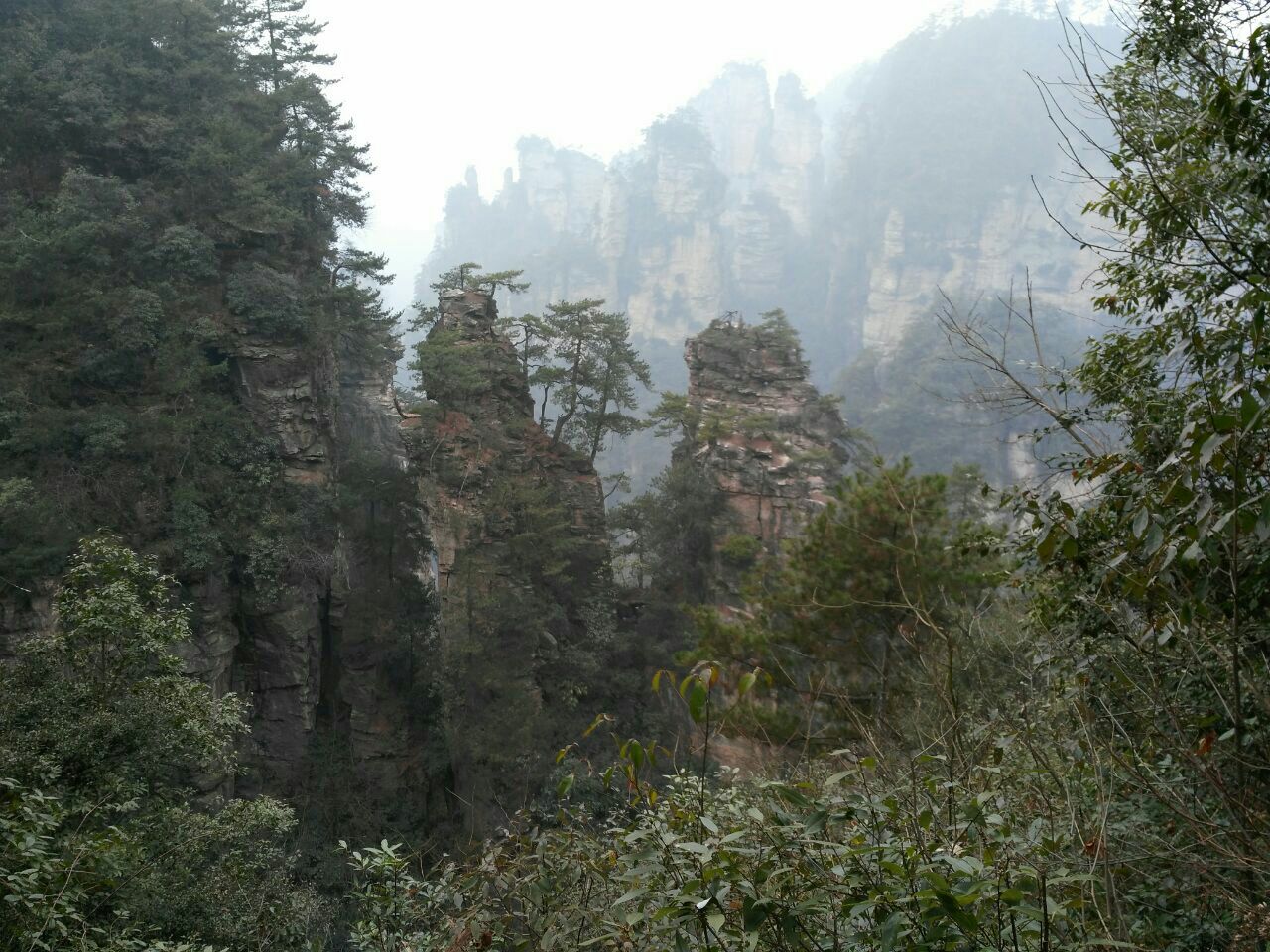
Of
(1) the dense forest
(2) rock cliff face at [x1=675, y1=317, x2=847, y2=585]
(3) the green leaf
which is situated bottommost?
(3) the green leaf

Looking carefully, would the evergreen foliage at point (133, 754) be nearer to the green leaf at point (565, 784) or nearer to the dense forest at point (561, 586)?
the dense forest at point (561, 586)

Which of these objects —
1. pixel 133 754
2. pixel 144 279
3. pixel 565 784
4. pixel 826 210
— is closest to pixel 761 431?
pixel 144 279

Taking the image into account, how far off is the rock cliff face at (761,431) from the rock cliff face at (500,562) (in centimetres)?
276

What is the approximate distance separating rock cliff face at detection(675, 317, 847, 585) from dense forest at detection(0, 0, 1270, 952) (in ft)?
0.33

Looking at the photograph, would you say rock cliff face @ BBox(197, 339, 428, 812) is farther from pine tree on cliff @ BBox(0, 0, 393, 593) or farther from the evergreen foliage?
the evergreen foliage

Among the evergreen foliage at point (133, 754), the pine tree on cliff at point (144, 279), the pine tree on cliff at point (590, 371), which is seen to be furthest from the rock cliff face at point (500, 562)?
the evergreen foliage at point (133, 754)

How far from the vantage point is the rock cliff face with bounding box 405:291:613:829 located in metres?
12.3

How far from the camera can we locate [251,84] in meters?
16.2

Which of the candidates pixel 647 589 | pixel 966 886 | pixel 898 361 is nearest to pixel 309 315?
pixel 647 589

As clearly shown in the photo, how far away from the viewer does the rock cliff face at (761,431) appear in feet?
54.9

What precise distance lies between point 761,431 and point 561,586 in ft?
18.0

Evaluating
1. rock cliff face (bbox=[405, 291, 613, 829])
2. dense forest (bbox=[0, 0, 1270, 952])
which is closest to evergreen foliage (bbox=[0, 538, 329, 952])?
dense forest (bbox=[0, 0, 1270, 952])

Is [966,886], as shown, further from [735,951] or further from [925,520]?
[925,520]

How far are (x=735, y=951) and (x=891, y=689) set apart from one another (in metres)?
5.97
